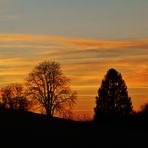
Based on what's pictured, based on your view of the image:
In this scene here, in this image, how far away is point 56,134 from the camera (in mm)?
29750

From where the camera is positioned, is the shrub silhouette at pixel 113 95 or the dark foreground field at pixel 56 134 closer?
the dark foreground field at pixel 56 134

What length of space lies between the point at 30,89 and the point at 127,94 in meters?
15.0

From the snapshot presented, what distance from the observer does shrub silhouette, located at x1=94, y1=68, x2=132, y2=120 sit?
258 feet

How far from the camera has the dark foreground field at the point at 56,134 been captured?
2755cm

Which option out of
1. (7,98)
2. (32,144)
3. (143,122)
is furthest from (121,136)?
(7,98)

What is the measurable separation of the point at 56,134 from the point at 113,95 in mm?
50904

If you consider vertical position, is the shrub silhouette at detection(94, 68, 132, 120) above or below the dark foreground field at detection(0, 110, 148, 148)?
above

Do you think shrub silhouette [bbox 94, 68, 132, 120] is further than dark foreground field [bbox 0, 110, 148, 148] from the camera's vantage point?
Yes

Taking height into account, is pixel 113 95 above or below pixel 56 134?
above

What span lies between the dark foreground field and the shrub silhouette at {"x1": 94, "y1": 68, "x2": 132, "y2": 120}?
4402 centimetres

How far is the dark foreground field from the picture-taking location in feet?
90.4

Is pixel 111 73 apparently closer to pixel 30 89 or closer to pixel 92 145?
pixel 30 89

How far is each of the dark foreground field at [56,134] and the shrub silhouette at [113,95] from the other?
144 feet

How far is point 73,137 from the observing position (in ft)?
96.3
